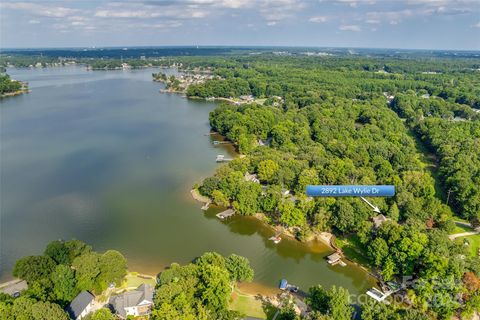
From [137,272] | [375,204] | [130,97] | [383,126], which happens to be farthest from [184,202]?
[130,97]

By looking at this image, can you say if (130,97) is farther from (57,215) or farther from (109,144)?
(57,215)

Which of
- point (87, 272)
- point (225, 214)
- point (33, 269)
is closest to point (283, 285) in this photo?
point (225, 214)

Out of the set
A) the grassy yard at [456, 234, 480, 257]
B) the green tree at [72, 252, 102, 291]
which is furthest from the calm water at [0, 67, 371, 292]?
the grassy yard at [456, 234, 480, 257]

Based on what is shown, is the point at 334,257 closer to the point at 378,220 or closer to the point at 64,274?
the point at 378,220

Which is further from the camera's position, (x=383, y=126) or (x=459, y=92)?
(x=459, y=92)

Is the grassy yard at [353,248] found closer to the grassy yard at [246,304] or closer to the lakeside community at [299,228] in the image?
the lakeside community at [299,228]

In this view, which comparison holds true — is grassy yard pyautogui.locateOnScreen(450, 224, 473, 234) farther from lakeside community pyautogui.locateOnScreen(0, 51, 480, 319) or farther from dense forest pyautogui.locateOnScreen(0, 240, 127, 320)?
dense forest pyautogui.locateOnScreen(0, 240, 127, 320)
